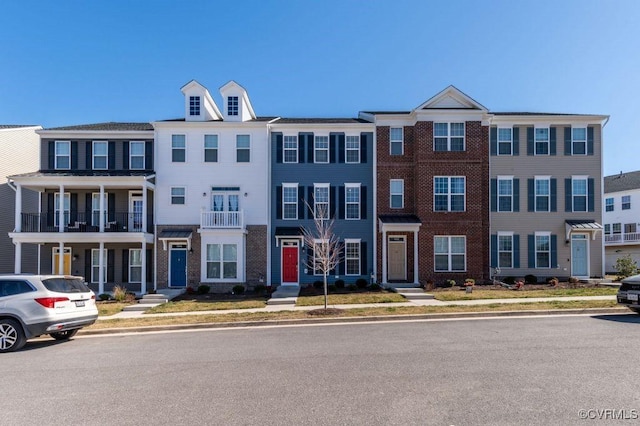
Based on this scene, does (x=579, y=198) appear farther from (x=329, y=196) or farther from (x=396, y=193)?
(x=329, y=196)

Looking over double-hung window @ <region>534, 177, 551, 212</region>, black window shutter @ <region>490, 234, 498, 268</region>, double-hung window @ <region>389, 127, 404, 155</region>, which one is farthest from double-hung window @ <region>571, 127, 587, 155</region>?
double-hung window @ <region>389, 127, 404, 155</region>

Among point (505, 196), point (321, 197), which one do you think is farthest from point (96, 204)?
point (505, 196)

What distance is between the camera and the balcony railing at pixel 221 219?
21531 millimetres

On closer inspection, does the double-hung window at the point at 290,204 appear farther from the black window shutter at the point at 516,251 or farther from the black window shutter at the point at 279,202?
the black window shutter at the point at 516,251

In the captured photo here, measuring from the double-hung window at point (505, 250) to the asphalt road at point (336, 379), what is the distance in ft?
40.7

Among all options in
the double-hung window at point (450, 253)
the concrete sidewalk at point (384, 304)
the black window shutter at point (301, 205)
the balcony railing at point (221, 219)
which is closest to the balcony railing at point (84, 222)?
the balcony railing at point (221, 219)

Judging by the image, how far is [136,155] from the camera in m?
22.8

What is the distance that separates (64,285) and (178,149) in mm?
13246

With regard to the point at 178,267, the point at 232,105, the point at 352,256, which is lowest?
the point at 178,267

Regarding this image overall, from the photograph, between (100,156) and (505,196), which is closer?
(100,156)

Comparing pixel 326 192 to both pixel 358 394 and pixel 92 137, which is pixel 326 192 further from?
pixel 358 394

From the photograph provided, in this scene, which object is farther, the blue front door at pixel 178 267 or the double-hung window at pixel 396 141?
the double-hung window at pixel 396 141

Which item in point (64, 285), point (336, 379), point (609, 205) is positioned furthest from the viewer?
point (609, 205)

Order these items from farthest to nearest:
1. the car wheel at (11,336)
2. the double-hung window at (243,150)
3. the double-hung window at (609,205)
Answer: the double-hung window at (609,205)
the double-hung window at (243,150)
the car wheel at (11,336)
